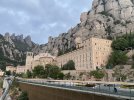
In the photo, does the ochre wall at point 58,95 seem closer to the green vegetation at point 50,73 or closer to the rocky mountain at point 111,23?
the green vegetation at point 50,73

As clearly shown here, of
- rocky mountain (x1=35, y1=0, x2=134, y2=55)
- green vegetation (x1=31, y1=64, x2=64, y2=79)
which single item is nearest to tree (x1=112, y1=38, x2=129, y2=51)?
rocky mountain (x1=35, y1=0, x2=134, y2=55)

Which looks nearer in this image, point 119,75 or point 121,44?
point 119,75

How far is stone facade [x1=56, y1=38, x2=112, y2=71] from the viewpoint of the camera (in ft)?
441

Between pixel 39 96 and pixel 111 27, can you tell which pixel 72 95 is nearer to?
pixel 39 96

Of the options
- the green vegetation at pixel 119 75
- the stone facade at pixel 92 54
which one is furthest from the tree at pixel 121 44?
the green vegetation at pixel 119 75

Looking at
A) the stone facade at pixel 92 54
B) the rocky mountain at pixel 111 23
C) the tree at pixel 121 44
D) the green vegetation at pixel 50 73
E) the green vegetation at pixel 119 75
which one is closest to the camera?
the green vegetation at pixel 119 75

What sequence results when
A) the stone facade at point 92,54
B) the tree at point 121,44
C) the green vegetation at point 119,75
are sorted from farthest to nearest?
the tree at point 121,44, the stone facade at point 92,54, the green vegetation at point 119,75

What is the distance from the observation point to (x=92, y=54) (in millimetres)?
133875

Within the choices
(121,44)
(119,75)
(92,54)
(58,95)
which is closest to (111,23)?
(121,44)

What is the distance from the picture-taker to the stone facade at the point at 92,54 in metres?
134

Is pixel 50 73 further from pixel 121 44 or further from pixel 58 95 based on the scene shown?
pixel 58 95

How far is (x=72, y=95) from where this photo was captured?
3244 centimetres

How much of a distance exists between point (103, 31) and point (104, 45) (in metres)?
37.5

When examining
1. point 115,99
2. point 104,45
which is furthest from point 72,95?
point 104,45
